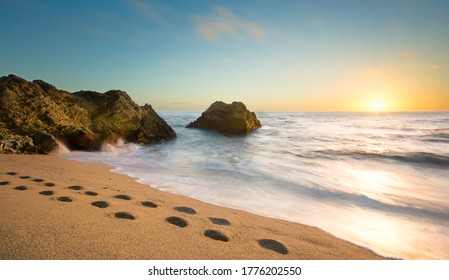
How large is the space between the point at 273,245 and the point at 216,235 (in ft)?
2.08

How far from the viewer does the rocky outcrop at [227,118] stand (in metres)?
25.9

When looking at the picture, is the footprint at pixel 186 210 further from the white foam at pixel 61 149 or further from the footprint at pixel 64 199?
the white foam at pixel 61 149

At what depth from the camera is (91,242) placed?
7.13ft

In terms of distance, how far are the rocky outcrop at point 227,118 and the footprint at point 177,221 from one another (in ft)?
72.7

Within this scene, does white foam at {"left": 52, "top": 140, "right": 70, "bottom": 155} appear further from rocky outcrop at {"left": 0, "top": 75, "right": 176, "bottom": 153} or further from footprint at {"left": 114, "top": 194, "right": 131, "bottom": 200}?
footprint at {"left": 114, "top": 194, "right": 131, "bottom": 200}

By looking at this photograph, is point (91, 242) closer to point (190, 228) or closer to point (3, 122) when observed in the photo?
point (190, 228)

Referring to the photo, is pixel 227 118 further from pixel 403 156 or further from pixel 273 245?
pixel 273 245

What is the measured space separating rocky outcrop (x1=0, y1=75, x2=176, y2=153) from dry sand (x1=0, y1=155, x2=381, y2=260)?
4950 mm


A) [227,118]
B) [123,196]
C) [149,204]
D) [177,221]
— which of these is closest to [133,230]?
[177,221]

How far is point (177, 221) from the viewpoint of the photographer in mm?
3078

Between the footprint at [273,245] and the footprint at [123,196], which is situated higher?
the footprint at [123,196]

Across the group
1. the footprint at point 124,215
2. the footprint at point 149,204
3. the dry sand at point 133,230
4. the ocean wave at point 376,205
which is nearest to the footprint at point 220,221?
the dry sand at point 133,230

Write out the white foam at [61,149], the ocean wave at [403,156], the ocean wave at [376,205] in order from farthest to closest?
1. the ocean wave at [403,156]
2. the white foam at [61,149]
3. the ocean wave at [376,205]
